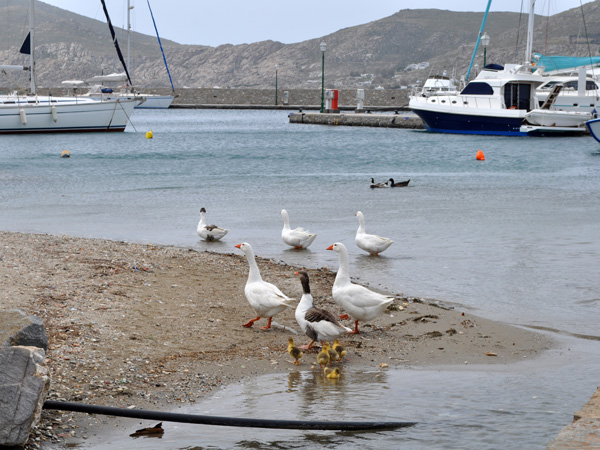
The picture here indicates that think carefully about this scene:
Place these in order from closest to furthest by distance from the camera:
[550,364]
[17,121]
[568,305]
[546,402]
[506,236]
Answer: [546,402] → [550,364] → [568,305] → [506,236] → [17,121]

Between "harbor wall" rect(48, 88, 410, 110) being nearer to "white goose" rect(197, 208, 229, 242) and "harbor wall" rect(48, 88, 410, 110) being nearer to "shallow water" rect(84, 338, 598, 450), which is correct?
"white goose" rect(197, 208, 229, 242)

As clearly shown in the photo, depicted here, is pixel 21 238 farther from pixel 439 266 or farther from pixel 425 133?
pixel 425 133

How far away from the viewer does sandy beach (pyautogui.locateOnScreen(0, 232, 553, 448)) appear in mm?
6641

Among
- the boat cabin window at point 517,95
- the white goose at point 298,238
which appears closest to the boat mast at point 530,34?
the boat cabin window at point 517,95

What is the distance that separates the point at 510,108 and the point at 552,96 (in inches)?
109

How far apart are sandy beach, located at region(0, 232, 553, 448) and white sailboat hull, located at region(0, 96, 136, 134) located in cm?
4232

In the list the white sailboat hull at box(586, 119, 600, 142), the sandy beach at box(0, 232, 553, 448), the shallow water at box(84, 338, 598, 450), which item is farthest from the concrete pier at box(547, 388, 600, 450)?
the white sailboat hull at box(586, 119, 600, 142)

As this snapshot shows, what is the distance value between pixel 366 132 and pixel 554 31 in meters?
144

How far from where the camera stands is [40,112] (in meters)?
51.2

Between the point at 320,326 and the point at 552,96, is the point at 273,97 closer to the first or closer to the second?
the point at 552,96

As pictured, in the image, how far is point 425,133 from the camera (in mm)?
58375

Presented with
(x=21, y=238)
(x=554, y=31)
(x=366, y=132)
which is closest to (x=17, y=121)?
(x=366, y=132)

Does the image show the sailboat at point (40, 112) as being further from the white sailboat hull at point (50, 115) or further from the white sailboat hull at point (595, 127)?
the white sailboat hull at point (595, 127)

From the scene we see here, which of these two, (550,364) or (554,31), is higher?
(554,31)
